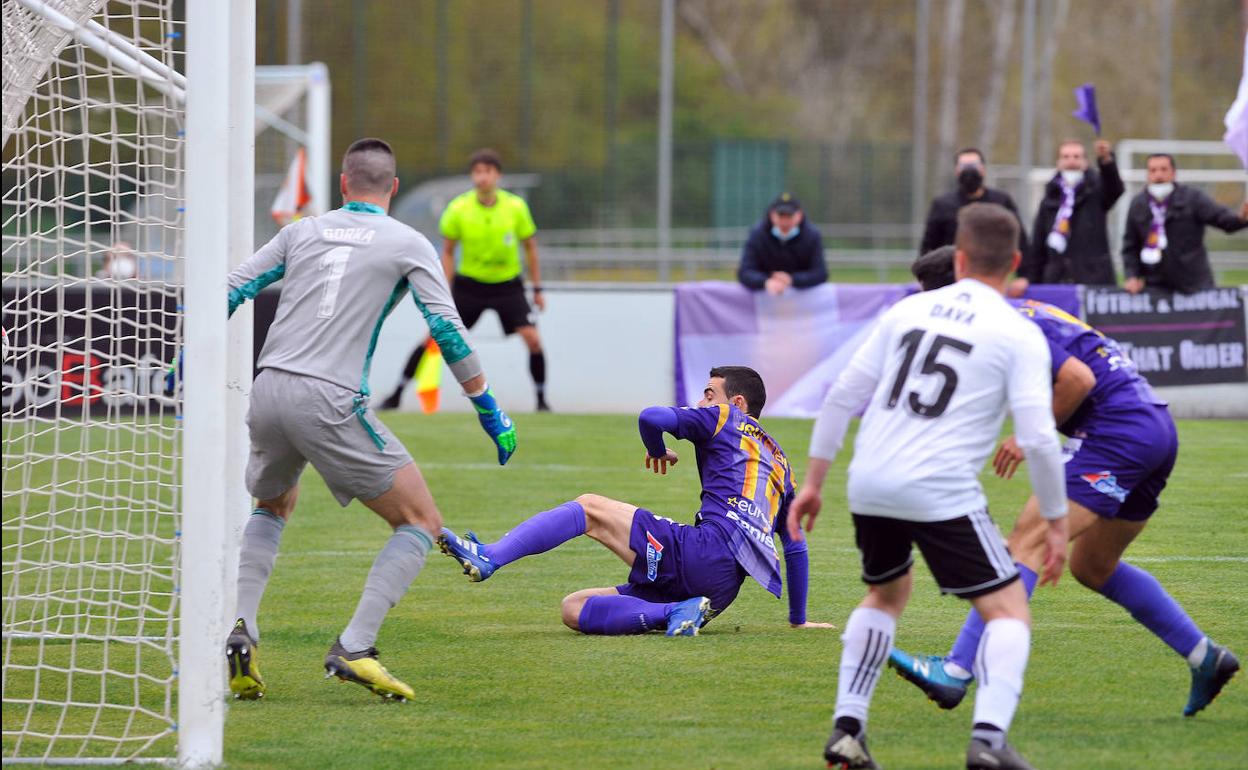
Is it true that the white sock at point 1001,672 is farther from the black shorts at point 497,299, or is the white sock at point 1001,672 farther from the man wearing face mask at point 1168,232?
the black shorts at point 497,299

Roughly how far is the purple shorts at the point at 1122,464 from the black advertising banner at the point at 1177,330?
30.3ft

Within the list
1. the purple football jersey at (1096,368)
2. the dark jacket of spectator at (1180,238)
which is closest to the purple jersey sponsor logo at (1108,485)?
the purple football jersey at (1096,368)

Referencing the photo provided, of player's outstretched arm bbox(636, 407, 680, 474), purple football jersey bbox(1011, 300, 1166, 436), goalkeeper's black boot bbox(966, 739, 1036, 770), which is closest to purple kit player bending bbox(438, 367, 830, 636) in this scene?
player's outstretched arm bbox(636, 407, 680, 474)

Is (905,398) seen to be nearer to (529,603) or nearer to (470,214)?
(529,603)

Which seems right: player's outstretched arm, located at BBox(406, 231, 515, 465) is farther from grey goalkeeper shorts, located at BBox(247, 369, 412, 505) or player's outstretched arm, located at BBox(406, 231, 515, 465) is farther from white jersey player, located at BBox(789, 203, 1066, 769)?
white jersey player, located at BBox(789, 203, 1066, 769)

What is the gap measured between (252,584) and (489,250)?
9.19 meters

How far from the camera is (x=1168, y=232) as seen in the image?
1442 centimetres

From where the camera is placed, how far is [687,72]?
26.5 metres

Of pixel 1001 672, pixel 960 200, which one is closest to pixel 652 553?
pixel 1001 672

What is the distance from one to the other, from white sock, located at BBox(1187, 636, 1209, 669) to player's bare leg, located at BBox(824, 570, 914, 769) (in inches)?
47.6

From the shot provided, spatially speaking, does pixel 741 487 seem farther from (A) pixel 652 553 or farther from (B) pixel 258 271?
(B) pixel 258 271

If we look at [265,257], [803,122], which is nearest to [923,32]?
[803,122]

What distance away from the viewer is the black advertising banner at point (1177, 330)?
14.7m

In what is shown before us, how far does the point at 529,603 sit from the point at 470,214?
7.72 m
